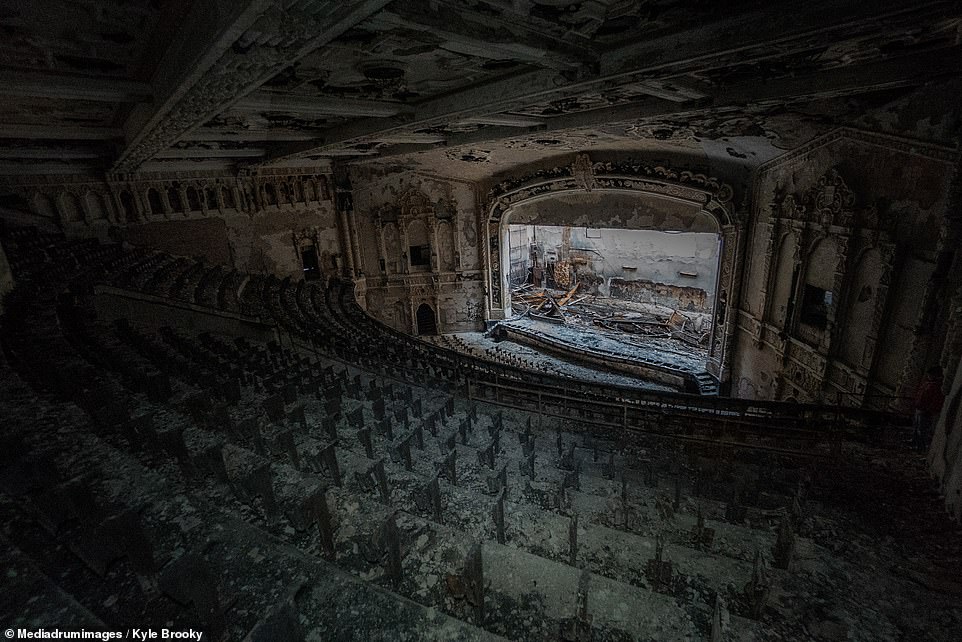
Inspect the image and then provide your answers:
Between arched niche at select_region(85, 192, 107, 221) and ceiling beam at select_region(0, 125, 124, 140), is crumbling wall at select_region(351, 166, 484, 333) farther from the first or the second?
ceiling beam at select_region(0, 125, 124, 140)

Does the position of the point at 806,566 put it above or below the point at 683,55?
below

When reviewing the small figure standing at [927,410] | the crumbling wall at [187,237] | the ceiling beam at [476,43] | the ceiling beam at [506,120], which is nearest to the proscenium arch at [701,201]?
the ceiling beam at [506,120]

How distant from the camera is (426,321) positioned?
15.8 m

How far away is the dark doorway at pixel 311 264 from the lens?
13438mm

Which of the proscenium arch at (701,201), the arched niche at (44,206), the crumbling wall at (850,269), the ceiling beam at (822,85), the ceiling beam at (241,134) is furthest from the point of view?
the proscenium arch at (701,201)

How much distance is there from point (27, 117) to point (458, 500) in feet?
22.2

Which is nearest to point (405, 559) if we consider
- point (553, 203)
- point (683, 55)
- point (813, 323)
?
point (683, 55)

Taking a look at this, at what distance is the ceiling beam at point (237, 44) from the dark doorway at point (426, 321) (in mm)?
11670

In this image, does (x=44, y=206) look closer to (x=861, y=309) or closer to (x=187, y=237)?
(x=187, y=237)

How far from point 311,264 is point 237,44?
11811 millimetres

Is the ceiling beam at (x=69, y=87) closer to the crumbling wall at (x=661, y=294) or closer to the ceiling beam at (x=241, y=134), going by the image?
the ceiling beam at (x=241, y=134)

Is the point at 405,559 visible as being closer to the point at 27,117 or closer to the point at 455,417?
the point at 455,417

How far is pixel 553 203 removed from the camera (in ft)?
43.9

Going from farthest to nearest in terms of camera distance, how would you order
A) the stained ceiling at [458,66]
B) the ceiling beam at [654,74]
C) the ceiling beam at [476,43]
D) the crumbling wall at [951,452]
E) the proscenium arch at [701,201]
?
the proscenium arch at [701,201] < the crumbling wall at [951,452] < the ceiling beam at [654,74] < the stained ceiling at [458,66] < the ceiling beam at [476,43]
